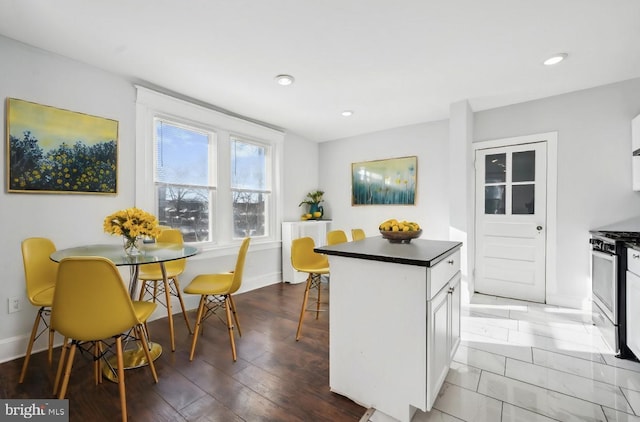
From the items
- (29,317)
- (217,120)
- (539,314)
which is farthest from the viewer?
(217,120)

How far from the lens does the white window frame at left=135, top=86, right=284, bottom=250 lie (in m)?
2.95

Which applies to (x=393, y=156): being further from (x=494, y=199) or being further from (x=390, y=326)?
(x=390, y=326)

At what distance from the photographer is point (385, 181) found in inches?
186

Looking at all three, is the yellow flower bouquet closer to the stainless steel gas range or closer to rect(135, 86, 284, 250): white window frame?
rect(135, 86, 284, 250): white window frame

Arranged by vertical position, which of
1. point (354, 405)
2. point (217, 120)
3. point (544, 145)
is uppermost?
point (217, 120)

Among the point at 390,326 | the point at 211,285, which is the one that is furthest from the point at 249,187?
the point at 390,326

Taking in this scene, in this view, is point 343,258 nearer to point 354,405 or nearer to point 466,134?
point 354,405

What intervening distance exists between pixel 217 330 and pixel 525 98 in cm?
437

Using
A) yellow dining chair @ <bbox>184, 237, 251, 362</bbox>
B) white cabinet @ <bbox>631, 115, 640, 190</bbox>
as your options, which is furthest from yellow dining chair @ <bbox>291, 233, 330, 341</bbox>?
white cabinet @ <bbox>631, 115, 640, 190</bbox>

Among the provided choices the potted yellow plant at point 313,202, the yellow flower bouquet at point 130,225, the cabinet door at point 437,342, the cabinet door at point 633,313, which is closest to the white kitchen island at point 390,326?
the cabinet door at point 437,342

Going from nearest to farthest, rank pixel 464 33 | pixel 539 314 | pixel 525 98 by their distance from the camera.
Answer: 1. pixel 464 33
2. pixel 539 314
3. pixel 525 98

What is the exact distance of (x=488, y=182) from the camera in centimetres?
383

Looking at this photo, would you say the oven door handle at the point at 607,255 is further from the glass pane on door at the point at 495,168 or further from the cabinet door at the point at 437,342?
the cabinet door at the point at 437,342

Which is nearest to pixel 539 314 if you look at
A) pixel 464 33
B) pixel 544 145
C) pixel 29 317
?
pixel 544 145
